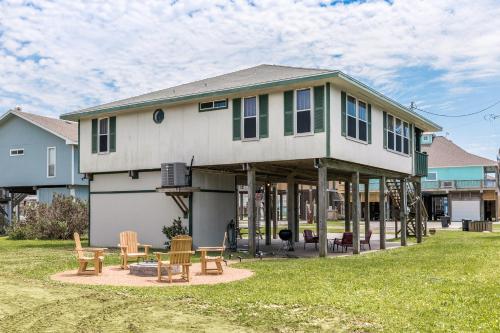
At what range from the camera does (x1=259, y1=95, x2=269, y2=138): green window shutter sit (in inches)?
733

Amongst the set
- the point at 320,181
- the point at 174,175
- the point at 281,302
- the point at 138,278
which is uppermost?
the point at 174,175

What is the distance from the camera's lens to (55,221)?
2831cm

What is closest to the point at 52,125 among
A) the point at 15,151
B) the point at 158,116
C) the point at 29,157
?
the point at 29,157

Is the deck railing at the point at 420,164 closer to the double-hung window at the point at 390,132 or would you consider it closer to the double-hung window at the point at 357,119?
the double-hung window at the point at 390,132

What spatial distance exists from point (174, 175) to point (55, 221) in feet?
36.3

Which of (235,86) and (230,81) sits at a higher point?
(230,81)

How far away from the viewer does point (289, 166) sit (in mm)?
21562

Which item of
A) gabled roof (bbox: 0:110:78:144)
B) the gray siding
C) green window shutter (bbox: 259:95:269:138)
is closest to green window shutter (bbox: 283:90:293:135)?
green window shutter (bbox: 259:95:269:138)

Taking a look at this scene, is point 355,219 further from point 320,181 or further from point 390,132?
point 390,132

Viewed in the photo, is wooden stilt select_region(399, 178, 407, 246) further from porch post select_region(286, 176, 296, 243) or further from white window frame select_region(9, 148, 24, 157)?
white window frame select_region(9, 148, 24, 157)

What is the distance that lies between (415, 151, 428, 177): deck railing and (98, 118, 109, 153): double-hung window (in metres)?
14.1

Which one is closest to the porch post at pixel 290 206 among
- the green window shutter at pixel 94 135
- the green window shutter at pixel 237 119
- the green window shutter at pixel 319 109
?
the green window shutter at pixel 237 119

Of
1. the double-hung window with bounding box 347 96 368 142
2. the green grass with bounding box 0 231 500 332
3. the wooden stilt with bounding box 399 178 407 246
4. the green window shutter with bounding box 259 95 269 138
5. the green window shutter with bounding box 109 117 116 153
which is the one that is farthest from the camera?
the wooden stilt with bounding box 399 178 407 246

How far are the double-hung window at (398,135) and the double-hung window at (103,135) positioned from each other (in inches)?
448
